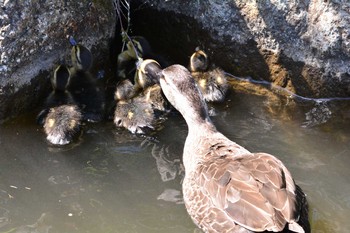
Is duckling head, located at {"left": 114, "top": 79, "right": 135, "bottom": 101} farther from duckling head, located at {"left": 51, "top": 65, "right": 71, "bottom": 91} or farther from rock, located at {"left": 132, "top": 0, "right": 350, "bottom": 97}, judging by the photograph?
rock, located at {"left": 132, "top": 0, "right": 350, "bottom": 97}

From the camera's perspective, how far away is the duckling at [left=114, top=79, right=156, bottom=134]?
452 cm

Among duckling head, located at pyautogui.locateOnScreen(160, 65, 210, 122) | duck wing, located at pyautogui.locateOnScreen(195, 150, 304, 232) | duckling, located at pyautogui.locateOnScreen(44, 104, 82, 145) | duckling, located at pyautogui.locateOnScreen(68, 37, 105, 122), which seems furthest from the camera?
duckling, located at pyautogui.locateOnScreen(68, 37, 105, 122)

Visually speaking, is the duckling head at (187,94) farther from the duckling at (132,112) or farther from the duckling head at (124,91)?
the duckling head at (124,91)

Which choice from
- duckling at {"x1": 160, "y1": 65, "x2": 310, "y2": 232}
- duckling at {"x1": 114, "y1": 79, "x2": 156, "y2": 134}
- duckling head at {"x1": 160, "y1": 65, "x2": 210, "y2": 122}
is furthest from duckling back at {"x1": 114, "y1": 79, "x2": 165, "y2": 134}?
duckling at {"x1": 160, "y1": 65, "x2": 310, "y2": 232}

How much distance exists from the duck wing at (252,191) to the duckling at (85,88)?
1298 mm

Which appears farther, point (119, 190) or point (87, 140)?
point (87, 140)

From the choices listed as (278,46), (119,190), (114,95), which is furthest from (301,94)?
(119,190)

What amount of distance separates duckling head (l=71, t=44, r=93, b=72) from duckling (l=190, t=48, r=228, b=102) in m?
0.80

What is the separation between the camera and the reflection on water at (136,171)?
12.2 feet

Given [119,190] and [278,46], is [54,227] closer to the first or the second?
[119,190]

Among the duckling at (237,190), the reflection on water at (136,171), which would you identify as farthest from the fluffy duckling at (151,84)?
the duckling at (237,190)

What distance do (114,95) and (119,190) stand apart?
105 centimetres

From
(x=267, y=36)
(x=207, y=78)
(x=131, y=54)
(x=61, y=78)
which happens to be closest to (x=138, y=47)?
(x=131, y=54)

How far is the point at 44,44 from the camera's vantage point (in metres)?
4.58
